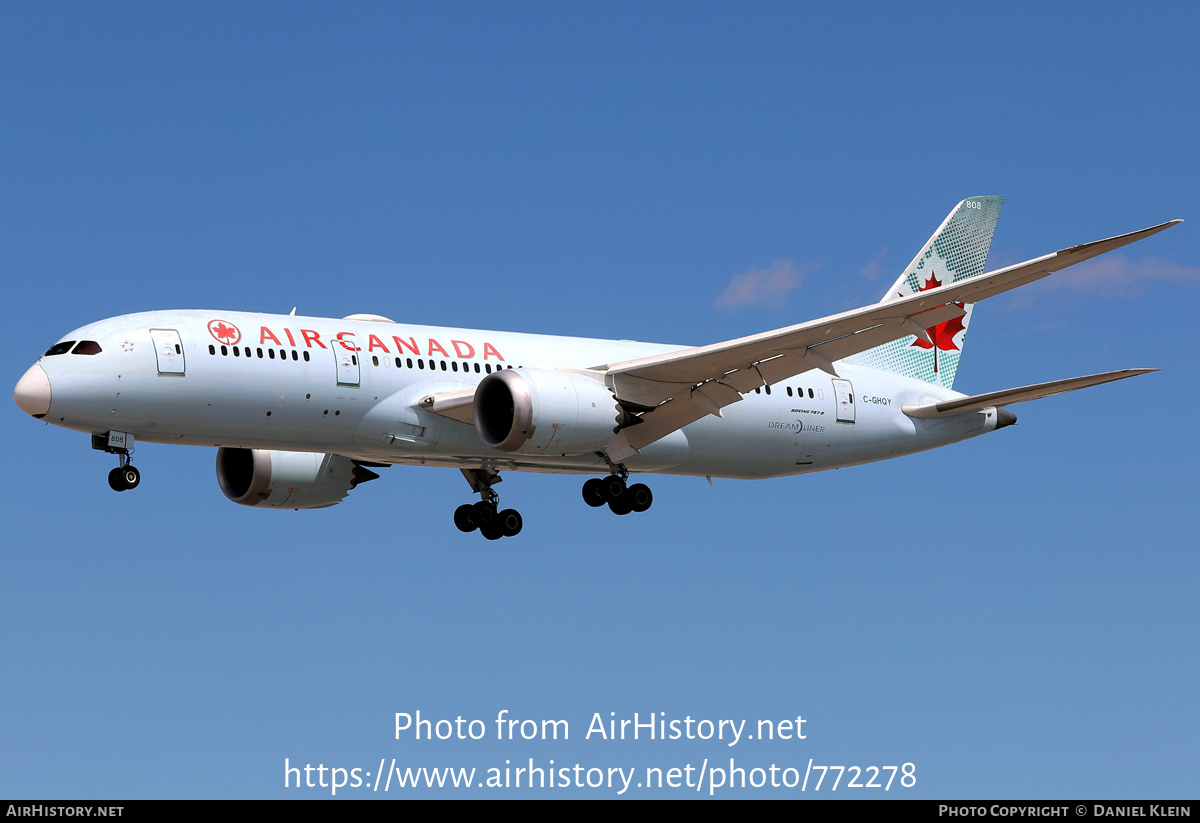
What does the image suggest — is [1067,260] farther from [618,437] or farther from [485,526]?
[485,526]

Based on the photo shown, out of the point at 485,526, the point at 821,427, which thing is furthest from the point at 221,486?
the point at 821,427

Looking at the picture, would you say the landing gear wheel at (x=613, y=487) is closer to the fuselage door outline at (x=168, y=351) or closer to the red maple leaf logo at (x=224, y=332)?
the red maple leaf logo at (x=224, y=332)

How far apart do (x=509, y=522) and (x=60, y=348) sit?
12.5 meters

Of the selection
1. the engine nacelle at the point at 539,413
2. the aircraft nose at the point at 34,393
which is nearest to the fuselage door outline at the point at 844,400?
the engine nacelle at the point at 539,413

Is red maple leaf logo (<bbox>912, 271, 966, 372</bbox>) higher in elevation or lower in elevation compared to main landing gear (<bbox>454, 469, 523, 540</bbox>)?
higher

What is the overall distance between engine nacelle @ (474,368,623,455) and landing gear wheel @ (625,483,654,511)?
3291 millimetres

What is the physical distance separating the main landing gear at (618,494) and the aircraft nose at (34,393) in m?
13.3

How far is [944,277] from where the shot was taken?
47.2 metres

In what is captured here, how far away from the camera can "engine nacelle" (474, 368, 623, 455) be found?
118 feet

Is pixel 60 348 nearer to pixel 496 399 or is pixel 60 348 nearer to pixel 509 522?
pixel 496 399

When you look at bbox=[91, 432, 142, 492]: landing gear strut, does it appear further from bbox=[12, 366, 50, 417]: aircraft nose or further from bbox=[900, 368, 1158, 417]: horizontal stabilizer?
bbox=[900, 368, 1158, 417]: horizontal stabilizer

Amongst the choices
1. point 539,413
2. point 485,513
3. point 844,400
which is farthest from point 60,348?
point 844,400

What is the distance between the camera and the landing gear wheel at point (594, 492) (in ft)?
132

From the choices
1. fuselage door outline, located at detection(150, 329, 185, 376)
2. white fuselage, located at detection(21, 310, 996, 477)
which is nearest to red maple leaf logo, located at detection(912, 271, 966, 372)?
white fuselage, located at detection(21, 310, 996, 477)
